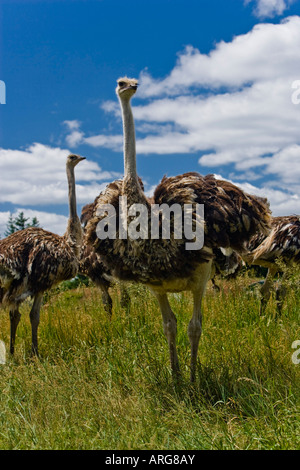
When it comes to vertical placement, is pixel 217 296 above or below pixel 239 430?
above

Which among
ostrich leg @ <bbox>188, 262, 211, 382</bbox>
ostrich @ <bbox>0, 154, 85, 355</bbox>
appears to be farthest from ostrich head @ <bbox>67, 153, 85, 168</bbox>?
ostrich leg @ <bbox>188, 262, 211, 382</bbox>

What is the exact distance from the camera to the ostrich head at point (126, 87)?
15.2 ft

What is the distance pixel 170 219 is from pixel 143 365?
4.34ft

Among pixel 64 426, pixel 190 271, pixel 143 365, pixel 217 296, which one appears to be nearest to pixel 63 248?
pixel 217 296

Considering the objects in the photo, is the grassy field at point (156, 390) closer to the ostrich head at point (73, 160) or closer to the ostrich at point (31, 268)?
the ostrich at point (31, 268)

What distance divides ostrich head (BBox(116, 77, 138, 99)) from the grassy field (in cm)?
167

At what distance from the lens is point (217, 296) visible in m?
6.89

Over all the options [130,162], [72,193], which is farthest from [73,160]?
[130,162]

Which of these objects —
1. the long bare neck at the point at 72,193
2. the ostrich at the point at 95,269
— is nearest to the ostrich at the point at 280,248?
the ostrich at the point at 95,269

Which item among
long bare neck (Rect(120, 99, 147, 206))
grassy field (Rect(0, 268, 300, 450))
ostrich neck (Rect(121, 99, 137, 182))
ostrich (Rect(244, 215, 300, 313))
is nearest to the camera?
grassy field (Rect(0, 268, 300, 450))

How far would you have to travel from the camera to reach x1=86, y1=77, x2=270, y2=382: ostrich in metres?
4.10

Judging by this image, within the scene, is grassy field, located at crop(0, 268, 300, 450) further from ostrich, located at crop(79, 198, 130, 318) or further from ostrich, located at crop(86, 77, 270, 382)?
ostrich, located at crop(79, 198, 130, 318)

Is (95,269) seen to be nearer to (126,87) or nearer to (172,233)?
(126,87)
